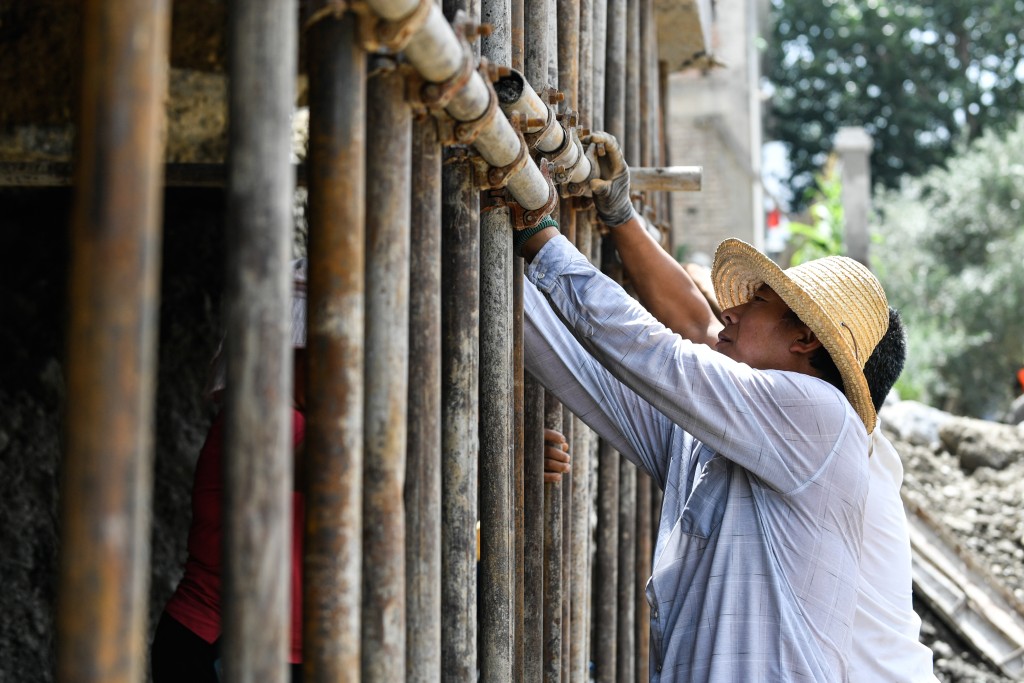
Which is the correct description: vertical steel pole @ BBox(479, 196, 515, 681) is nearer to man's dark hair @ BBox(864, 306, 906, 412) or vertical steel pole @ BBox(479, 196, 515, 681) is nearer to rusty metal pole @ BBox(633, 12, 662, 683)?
man's dark hair @ BBox(864, 306, 906, 412)

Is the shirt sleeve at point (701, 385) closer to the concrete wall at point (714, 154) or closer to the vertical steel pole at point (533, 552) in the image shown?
the vertical steel pole at point (533, 552)

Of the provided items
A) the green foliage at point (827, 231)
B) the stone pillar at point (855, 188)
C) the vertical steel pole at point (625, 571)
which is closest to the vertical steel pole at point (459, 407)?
the vertical steel pole at point (625, 571)

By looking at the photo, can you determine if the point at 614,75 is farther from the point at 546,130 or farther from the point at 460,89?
the point at 460,89

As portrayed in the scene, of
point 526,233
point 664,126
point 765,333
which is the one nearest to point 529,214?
point 526,233

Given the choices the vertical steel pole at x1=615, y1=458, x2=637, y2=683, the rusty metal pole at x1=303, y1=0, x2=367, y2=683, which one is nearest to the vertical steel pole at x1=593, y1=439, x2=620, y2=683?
the vertical steel pole at x1=615, y1=458, x2=637, y2=683

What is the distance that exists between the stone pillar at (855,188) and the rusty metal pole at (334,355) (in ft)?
33.2

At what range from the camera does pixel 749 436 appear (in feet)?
8.21

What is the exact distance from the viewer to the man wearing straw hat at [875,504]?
285 cm

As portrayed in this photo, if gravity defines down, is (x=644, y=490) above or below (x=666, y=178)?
below

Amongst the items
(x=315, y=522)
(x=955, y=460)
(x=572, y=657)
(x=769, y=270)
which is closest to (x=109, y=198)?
(x=315, y=522)

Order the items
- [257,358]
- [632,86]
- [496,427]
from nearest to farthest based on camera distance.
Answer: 1. [257,358]
2. [496,427]
3. [632,86]

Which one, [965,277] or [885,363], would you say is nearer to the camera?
[885,363]

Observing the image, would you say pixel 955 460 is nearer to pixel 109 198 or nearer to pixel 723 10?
pixel 109 198

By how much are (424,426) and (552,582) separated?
0.98 meters
